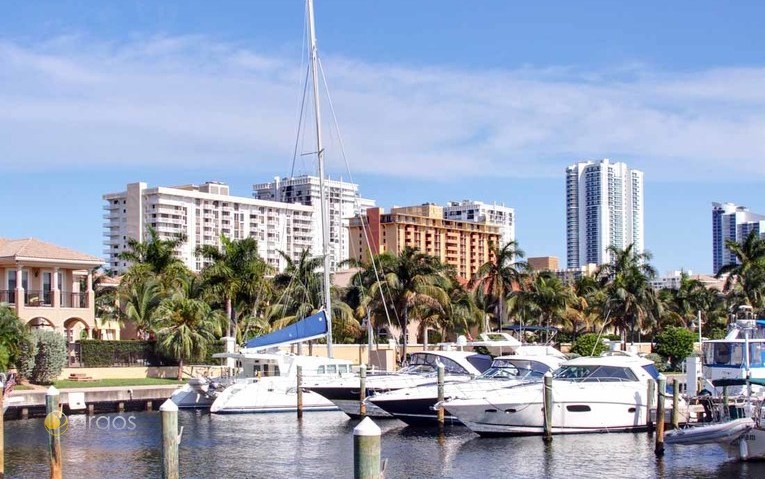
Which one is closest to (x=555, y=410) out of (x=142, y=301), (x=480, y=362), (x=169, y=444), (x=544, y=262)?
(x=480, y=362)

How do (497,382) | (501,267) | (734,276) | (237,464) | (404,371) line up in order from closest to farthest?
(237,464)
(497,382)
(404,371)
(501,267)
(734,276)

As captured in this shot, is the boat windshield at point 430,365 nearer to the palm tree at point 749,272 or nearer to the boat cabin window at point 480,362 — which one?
the boat cabin window at point 480,362

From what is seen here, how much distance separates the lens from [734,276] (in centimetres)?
9044

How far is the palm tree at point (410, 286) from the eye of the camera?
6794 cm

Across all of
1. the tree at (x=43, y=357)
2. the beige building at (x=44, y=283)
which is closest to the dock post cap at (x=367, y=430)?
the tree at (x=43, y=357)

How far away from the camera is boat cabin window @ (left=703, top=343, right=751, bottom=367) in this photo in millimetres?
37500

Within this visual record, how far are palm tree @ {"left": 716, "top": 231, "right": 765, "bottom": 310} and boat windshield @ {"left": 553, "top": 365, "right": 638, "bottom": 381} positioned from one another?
49754 millimetres

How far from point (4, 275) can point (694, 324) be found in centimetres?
6856

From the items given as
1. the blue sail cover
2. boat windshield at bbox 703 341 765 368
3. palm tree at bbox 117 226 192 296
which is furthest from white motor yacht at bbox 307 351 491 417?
palm tree at bbox 117 226 192 296

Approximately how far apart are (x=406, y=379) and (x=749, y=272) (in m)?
50.9

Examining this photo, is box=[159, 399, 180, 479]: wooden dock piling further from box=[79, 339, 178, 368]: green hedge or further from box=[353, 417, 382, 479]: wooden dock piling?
box=[79, 339, 178, 368]: green hedge

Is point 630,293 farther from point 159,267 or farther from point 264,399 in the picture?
point 264,399

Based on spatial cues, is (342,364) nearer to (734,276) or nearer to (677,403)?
(677,403)

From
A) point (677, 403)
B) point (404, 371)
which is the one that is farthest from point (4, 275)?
point (677, 403)
